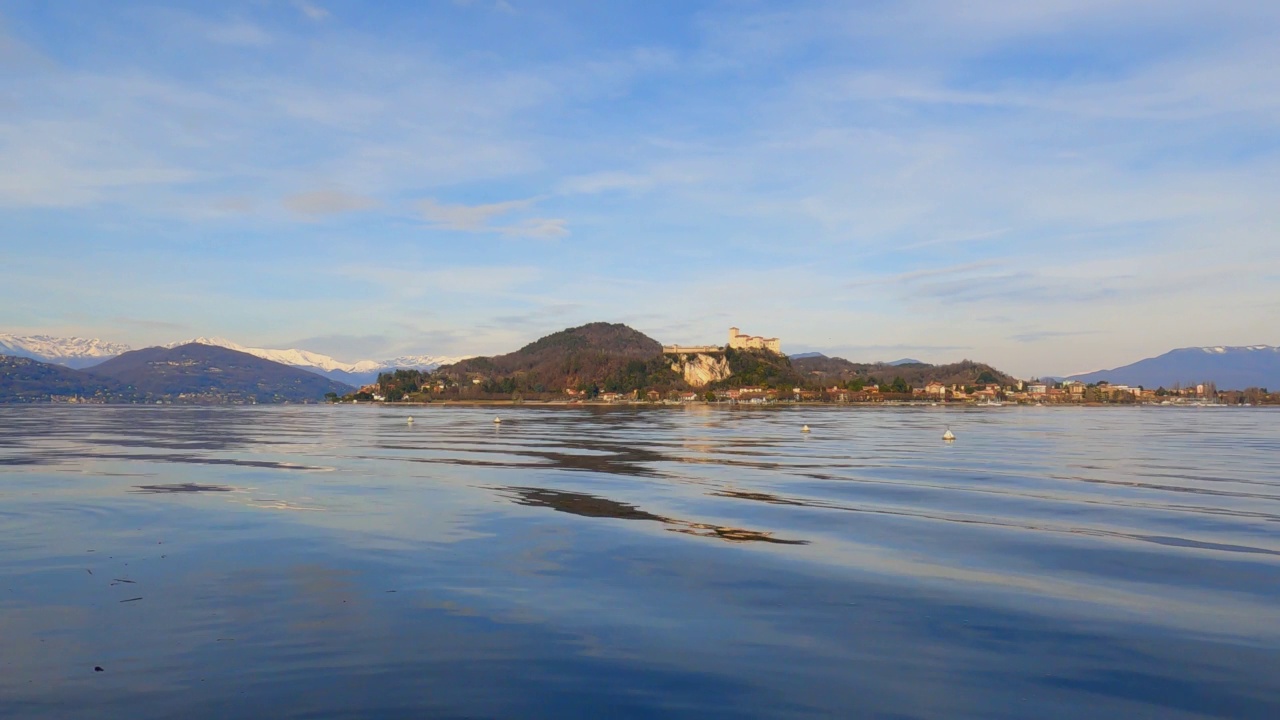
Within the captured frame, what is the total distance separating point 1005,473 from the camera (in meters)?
31.5

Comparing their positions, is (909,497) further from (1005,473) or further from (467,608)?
(467,608)

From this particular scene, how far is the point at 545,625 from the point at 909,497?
54.2 ft

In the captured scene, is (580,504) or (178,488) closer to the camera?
(580,504)

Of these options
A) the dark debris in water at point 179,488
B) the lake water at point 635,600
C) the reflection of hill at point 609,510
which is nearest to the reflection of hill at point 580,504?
the reflection of hill at point 609,510

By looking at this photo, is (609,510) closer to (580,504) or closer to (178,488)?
(580,504)

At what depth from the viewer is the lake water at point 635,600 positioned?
27.1ft

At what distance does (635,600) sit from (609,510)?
919 centimetres

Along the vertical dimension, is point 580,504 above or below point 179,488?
below

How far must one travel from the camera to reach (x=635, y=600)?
39.8 feet

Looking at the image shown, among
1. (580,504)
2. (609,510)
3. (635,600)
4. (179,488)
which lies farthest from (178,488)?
(635,600)

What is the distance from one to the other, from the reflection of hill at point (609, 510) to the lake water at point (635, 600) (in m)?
0.14

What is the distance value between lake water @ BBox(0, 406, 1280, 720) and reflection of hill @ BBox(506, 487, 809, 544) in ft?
0.44

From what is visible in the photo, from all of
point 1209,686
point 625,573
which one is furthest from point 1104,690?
point 625,573

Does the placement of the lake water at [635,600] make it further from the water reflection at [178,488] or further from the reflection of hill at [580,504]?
the water reflection at [178,488]
